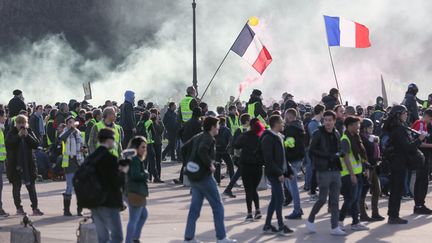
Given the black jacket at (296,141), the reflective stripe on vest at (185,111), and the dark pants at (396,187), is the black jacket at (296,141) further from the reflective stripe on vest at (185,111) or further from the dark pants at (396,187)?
the reflective stripe on vest at (185,111)

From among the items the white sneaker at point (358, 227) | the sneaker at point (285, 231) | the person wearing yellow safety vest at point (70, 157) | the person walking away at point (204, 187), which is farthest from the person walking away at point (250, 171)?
the person wearing yellow safety vest at point (70, 157)

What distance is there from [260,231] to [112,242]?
11.8 ft

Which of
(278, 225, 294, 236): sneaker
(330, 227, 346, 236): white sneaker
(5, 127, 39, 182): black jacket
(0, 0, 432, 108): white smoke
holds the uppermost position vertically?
(0, 0, 432, 108): white smoke

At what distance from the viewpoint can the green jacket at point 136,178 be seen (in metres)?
10.6

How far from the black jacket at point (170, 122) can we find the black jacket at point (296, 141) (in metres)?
11.4

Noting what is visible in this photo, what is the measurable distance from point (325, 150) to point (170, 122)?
13827 millimetres

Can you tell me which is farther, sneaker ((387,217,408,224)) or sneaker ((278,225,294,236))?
sneaker ((387,217,408,224))

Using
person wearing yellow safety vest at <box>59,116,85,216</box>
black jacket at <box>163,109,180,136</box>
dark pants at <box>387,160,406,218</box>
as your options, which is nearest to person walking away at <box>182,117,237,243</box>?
dark pants at <box>387,160,406,218</box>

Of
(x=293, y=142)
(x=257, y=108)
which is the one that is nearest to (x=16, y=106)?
(x=257, y=108)

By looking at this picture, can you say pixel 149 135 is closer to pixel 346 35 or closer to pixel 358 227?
pixel 346 35

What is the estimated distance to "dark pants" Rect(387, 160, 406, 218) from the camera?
13648mm

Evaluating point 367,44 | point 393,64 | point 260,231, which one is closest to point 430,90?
point 393,64

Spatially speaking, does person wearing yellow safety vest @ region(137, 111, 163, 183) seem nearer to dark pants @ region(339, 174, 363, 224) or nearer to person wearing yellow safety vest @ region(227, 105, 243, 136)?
person wearing yellow safety vest @ region(227, 105, 243, 136)

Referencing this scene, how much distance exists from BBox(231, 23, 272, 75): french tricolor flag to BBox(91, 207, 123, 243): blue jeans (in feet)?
49.2
